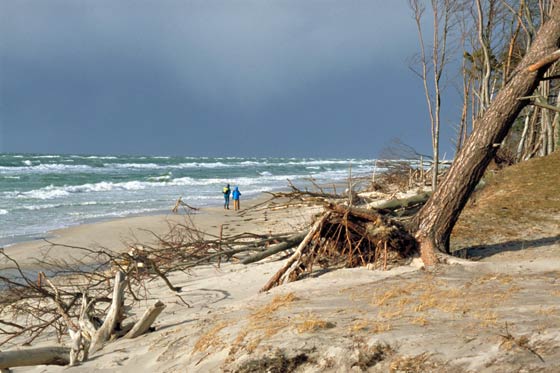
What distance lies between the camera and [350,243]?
6.41 metres

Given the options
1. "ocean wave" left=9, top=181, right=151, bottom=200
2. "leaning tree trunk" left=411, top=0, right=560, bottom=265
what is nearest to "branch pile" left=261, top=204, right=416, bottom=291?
"leaning tree trunk" left=411, top=0, right=560, bottom=265

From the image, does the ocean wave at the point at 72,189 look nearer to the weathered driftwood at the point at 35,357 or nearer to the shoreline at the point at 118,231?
the shoreline at the point at 118,231

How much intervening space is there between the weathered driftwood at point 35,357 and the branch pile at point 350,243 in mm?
2521

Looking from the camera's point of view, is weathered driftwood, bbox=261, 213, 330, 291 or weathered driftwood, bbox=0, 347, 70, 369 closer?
weathered driftwood, bbox=0, 347, 70, 369

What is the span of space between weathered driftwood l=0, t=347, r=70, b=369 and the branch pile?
8.27ft

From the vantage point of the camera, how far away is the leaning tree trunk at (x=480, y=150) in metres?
6.50

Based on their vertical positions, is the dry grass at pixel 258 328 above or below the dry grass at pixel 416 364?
below

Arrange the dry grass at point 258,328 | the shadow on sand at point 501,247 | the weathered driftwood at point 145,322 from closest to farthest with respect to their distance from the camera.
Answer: the dry grass at point 258,328, the weathered driftwood at point 145,322, the shadow on sand at point 501,247

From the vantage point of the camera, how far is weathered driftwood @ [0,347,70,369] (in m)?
3.93

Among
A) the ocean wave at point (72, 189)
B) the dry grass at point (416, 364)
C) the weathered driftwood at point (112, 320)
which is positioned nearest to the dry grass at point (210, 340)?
the weathered driftwood at point (112, 320)

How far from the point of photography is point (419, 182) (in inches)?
716

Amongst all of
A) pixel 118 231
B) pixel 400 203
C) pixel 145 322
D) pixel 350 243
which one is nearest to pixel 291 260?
pixel 350 243

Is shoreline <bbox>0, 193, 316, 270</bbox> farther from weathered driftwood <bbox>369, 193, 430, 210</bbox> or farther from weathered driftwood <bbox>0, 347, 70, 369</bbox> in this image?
weathered driftwood <bbox>0, 347, 70, 369</bbox>

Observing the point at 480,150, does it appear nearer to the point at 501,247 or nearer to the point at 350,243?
the point at 501,247
